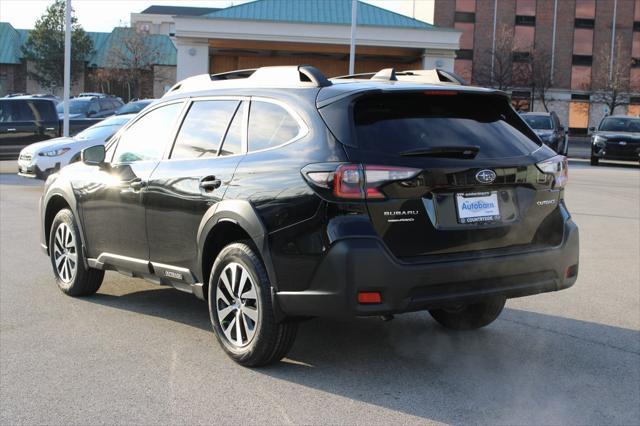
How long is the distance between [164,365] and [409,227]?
1.82m

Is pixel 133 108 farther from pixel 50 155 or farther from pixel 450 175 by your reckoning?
pixel 450 175

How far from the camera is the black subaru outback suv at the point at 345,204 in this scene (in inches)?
179

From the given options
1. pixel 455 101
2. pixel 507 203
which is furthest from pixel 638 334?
pixel 455 101

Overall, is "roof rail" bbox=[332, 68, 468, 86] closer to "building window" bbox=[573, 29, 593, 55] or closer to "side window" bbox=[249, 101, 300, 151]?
"side window" bbox=[249, 101, 300, 151]

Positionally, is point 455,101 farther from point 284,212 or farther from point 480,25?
point 480,25

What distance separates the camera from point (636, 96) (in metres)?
68.8

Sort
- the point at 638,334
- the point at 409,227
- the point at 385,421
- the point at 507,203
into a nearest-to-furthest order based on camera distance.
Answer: the point at 385,421 → the point at 409,227 → the point at 507,203 → the point at 638,334

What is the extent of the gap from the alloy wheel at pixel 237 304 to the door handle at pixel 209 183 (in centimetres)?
53

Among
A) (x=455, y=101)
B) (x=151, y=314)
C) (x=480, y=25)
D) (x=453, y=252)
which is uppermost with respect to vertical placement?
(x=480, y=25)

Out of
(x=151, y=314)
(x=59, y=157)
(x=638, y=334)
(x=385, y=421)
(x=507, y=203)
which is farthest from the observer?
(x=59, y=157)

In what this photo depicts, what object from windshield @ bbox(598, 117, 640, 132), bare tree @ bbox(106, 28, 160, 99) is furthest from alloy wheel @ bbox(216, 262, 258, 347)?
bare tree @ bbox(106, 28, 160, 99)

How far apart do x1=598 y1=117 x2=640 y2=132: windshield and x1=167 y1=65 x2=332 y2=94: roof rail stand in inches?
1038

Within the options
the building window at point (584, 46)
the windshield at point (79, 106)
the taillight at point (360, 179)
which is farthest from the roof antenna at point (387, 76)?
the building window at point (584, 46)

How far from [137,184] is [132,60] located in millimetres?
61379
